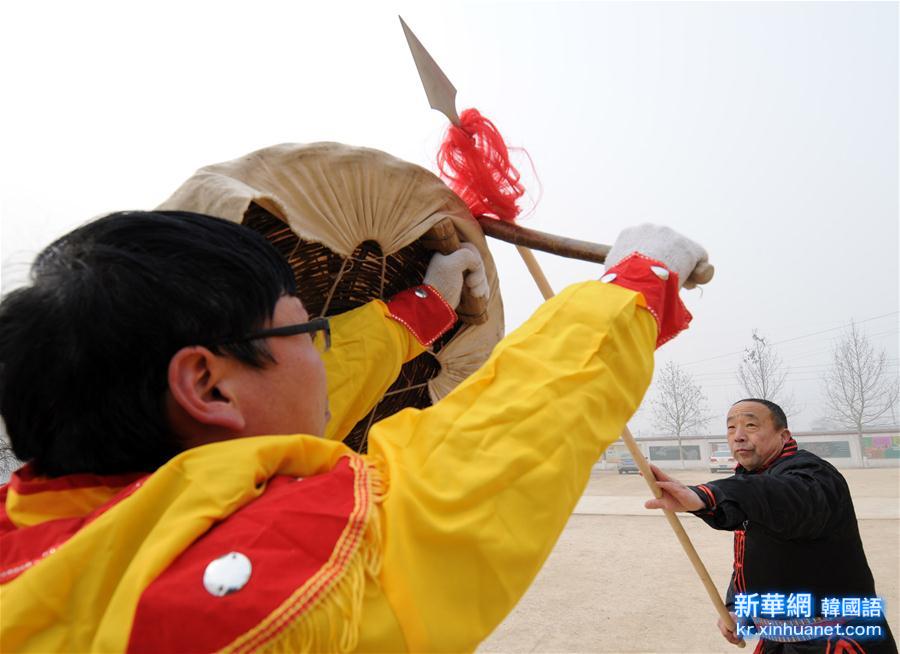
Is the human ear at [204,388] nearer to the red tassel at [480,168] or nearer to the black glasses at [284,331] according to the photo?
the black glasses at [284,331]

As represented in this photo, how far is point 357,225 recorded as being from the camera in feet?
4.50

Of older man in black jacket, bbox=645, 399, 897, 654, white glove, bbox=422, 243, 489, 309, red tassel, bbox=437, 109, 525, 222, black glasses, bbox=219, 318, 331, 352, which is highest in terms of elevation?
red tassel, bbox=437, 109, 525, 222

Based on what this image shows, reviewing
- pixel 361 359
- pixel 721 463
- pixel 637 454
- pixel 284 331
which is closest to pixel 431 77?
pixel 361 359

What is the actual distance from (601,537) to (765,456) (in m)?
5.93

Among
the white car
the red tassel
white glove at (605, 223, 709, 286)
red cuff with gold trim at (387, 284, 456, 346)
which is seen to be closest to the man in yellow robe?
white glove at (605, 223, 709, 286)

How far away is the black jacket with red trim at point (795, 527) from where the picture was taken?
2.69 metres

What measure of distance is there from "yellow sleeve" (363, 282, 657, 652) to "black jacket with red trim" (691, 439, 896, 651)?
2.21 metres

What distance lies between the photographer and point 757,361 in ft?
84.7

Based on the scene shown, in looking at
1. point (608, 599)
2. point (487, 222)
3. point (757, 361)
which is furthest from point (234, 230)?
point (757, 361)

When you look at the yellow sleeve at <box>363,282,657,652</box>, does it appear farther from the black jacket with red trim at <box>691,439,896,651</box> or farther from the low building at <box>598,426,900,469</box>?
the low building at <box>598,426,900,469</box>

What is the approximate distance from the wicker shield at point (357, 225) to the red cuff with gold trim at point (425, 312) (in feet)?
0.39

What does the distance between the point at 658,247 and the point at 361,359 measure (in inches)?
25.7

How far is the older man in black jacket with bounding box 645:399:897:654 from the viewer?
8.82 ft

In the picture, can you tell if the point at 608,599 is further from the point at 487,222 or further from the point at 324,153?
the point at 324,153
